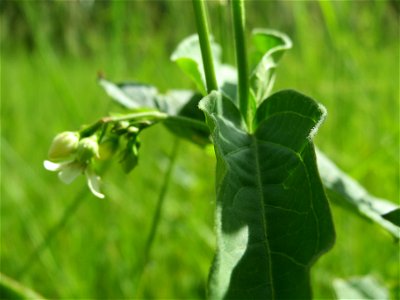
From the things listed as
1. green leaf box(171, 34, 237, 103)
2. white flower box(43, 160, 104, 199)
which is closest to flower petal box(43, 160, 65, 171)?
white flower box(43, 160, 104, 199)

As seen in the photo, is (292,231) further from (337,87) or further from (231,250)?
(337,87)

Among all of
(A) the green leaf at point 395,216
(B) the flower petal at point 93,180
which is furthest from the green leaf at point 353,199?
(B) the flower petal at point 93,180

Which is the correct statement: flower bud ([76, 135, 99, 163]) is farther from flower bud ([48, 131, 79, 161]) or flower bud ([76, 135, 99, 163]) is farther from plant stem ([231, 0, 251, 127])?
plant stem ([231, 0, 251, 127])

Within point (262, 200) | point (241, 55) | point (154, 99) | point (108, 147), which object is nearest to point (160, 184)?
point (154, 99)

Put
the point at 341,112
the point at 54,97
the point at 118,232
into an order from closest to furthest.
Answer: the point at 118,232 → the point at 341,112 → the point at 54,97

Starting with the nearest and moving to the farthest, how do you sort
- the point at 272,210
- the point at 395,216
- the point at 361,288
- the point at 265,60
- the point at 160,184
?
1. the point at 272,210
2. the point at 395,216
3. the point at 265,60
4. the point at 361,288
5. the point at 160,184

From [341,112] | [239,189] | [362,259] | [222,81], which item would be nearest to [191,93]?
[222,81]

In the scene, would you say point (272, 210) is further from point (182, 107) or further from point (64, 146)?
point (182, 107)
